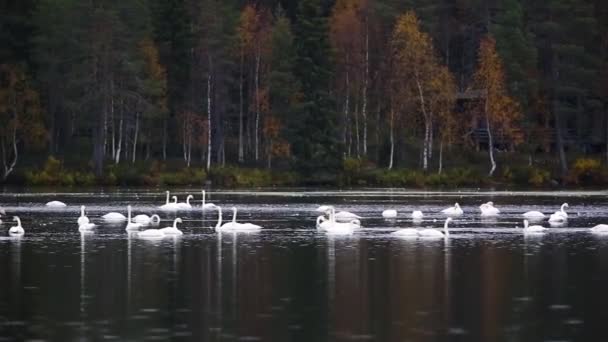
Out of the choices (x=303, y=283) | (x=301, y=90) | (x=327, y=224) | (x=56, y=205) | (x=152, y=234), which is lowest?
(x=303, y=283)

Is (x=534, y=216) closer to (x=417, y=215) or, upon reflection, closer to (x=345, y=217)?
(x=417, y=215)

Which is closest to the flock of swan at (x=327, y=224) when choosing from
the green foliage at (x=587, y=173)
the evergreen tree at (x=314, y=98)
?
the evergreen tree at (x=314, y=98)

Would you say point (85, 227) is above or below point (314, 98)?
below

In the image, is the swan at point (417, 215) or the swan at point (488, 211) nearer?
the swan at point (417, 215)

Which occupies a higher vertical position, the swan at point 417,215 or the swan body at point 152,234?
the swan at point 417,215

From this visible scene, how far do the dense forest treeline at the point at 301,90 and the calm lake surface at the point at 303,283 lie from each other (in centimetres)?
3148

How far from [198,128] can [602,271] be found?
61826mm

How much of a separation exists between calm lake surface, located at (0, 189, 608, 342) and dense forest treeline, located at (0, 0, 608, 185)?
31.5 meters

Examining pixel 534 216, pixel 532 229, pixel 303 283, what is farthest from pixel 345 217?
pixel 303 283

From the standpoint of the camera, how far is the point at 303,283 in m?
31.4

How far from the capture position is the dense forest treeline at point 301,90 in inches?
3312

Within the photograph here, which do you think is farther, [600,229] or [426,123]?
[426,123]

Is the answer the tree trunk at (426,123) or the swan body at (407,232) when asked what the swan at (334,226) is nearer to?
the swan body at (407,232)

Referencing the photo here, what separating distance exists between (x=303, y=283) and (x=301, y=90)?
5559 cm
